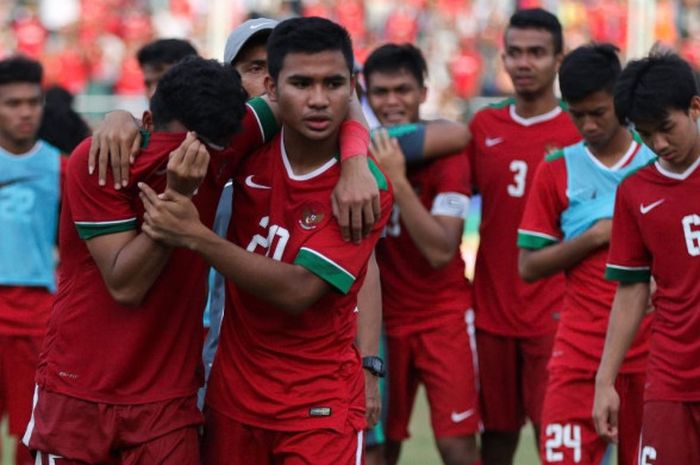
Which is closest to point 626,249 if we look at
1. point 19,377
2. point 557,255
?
point 557,255

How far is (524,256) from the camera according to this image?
6797mm

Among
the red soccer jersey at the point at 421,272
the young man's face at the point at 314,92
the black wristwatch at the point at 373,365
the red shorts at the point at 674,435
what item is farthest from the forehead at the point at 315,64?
the red soccer jersey at the point at 421,272

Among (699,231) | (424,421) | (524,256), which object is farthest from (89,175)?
(424,421)

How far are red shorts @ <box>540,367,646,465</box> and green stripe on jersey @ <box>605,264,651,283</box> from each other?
0.97 m

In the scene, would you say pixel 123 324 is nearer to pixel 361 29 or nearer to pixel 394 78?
pixel 394 78

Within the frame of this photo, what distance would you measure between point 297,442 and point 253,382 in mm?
253

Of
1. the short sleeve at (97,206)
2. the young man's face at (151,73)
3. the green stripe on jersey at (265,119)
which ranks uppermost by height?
the young man's face at (151,73)

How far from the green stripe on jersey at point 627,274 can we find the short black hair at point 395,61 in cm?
229

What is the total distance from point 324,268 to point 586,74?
7.35 ft

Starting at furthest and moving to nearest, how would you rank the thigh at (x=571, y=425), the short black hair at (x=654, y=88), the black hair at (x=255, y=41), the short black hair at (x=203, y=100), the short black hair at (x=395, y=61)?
the short black hair at (x=395, y=61)
the thigh at (x=571, y=425)
the black hair at (x=255, y=41)
the short black hair at (x=654, y=88)
the short black hair at (x=203, y=100)

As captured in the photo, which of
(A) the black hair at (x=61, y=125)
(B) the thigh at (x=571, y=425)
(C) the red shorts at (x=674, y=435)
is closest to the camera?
(C) the red shorts at (x=674, y=435)

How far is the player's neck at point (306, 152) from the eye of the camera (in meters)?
4.94

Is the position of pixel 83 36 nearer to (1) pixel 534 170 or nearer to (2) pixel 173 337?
A: (1) pixel 534 170

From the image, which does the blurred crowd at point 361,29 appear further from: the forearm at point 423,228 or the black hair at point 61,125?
the forearm at point 423,228
